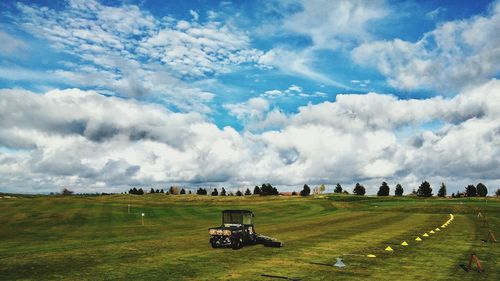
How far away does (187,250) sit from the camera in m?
26.3

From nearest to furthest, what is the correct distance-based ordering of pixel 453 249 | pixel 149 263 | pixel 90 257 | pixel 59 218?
pixel 149 263 < pixel 90 257 < pixel 453 249 < pixel 59 218

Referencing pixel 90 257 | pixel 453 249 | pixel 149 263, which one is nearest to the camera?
pixel 149 263

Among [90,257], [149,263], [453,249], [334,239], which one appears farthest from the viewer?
[334,239]

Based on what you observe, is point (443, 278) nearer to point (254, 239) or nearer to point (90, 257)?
point (254, 239)

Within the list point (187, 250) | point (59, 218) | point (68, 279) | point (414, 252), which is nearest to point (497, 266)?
point (414, 252)

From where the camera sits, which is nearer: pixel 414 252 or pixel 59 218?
pixel 414 252

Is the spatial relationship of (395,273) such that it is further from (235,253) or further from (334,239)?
(334,239)

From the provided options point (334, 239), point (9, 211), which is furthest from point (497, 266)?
point (9, 211)

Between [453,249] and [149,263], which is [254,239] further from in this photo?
[453,249]

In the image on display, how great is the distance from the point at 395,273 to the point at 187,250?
12520mm

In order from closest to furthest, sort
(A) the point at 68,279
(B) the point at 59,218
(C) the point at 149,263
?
(A) the point at 68,279
(C) the point at 149,263
(B) the point at 59,218

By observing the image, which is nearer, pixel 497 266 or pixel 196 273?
pixel 196 273

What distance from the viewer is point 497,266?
21438mm

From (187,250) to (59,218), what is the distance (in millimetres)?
49156
